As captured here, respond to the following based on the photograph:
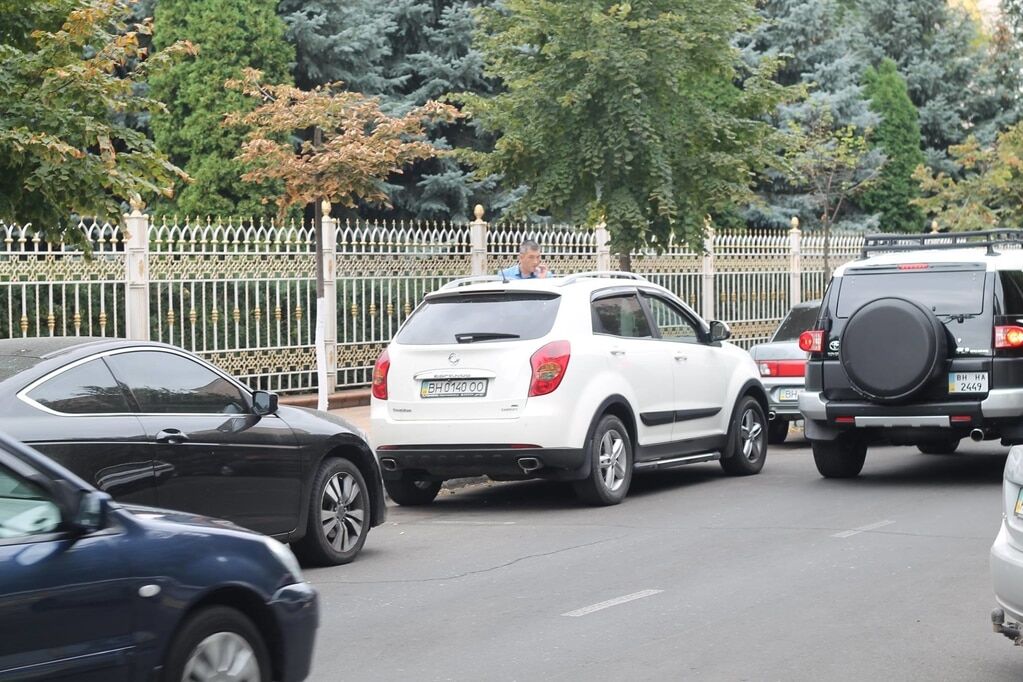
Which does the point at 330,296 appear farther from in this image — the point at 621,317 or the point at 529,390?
the point at 529,390

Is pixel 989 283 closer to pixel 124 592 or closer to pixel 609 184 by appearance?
pixel 609 184

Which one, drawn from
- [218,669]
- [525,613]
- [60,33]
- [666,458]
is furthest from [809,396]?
[218,669]

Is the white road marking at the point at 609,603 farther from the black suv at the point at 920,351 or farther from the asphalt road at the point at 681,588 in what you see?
the black suv at the point at 920,351

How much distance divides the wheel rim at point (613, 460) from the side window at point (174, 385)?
12.5 feet

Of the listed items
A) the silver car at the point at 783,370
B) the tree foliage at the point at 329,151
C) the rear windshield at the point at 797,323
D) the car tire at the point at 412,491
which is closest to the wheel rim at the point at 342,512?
the car tire at the point at 412,491

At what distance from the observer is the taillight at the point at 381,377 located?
1211 centimetres

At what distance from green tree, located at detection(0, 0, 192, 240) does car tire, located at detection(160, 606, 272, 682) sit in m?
6.05

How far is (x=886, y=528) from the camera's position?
10695 mm

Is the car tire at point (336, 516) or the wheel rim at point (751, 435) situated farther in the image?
the wheel rim at point (751, 435)

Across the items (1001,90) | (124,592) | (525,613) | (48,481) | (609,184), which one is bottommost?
(525,613)

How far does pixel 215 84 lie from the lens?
28.4 m

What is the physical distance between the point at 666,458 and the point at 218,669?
791 cm

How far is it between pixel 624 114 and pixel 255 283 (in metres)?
4.85

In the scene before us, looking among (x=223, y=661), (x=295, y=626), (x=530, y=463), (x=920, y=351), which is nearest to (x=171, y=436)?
(x=295, y=626)
